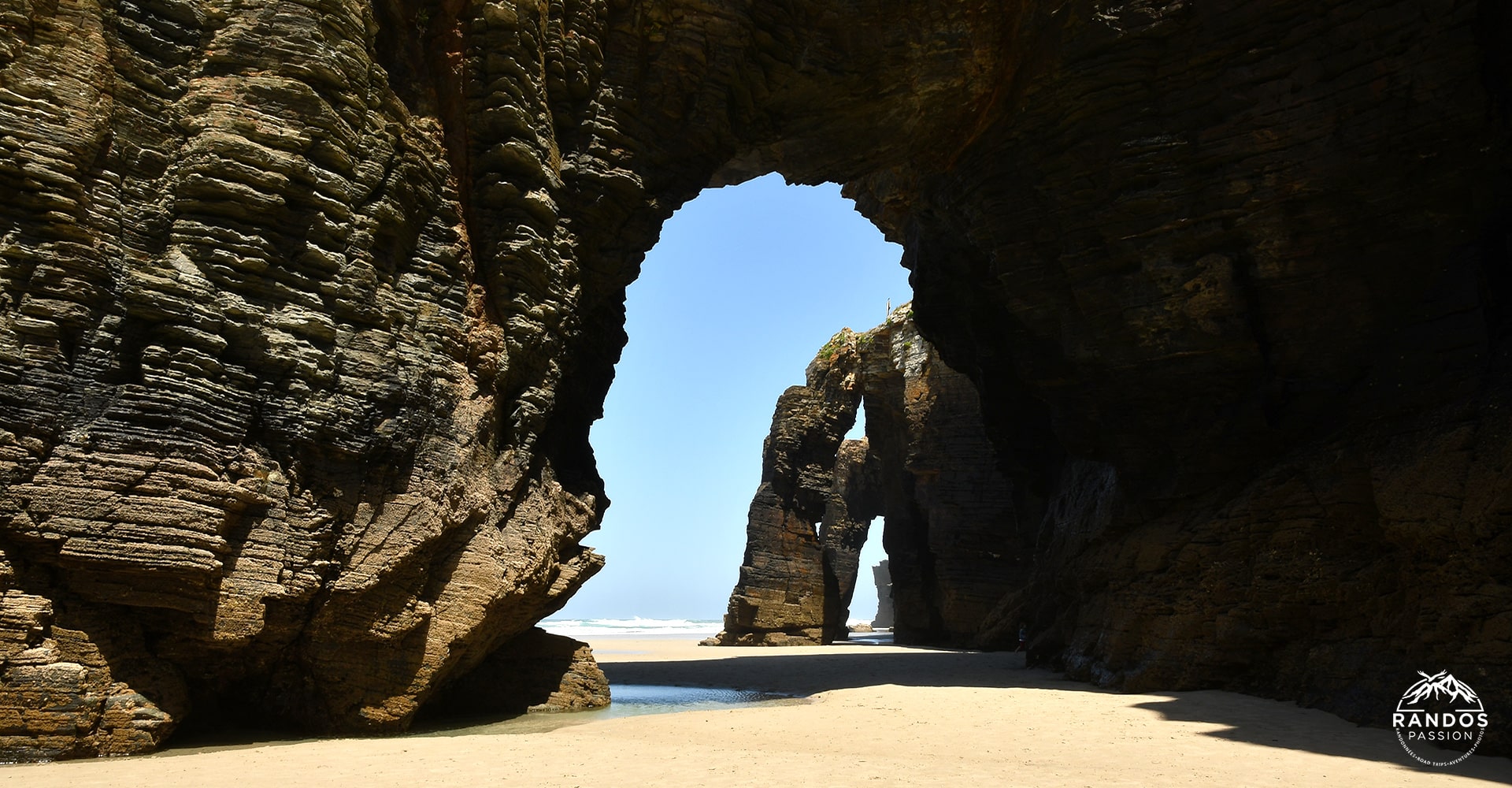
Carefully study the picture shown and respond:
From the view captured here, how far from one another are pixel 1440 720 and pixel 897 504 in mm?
30823

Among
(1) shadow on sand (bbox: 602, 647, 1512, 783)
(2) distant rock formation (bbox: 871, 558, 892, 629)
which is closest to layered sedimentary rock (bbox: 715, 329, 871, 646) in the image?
(1) shadow on sand (bbox: 602, 647, 1512, 783)

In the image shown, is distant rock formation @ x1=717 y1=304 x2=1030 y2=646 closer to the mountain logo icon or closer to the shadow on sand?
the shadow on sand

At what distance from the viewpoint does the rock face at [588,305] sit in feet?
32.0

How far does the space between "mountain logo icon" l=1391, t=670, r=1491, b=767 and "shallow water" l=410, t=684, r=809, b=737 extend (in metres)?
8.30

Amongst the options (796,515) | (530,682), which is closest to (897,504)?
(796,515)

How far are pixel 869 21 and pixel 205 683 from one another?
14.8m

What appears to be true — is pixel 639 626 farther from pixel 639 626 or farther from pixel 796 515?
pixel 796 515

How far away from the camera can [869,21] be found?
16484 mm

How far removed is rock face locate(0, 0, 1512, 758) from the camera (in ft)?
32.0

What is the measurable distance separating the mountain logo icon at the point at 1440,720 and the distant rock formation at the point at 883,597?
76.0m

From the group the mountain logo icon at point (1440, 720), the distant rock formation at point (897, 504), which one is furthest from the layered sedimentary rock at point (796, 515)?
the mountain logo icon at point (1440, 720)

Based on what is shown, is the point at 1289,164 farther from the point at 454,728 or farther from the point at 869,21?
the point at 454,728

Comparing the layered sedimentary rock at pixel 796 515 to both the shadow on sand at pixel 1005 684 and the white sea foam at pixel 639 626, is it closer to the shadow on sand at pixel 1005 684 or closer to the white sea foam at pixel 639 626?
the shadow on sand at pixel 1005 684

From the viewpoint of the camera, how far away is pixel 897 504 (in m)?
40.9
